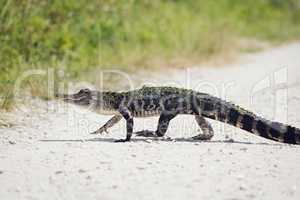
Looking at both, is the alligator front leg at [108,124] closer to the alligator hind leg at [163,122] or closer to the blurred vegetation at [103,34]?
the alligator hind leg at [163,122]

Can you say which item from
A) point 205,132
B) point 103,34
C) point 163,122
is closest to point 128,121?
point 163,122

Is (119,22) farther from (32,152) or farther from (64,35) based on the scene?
(32,152)

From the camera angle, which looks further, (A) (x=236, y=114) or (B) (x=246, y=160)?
(A) (x=236, y=114)

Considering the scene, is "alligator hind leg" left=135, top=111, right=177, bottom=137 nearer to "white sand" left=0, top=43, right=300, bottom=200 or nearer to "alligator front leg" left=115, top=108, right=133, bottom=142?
"white sand" left=0, top=43, right=300, bottom=200

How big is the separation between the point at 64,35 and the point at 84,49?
44 centimetres

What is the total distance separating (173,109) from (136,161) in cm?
119

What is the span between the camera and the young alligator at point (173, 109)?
23.1 feet

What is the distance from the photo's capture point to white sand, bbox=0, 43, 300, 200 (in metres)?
5.50

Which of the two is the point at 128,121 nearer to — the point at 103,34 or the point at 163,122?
the point at 163,122

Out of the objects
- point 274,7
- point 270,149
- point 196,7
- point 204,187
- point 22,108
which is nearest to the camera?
point 204,187

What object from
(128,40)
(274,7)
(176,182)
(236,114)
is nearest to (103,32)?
(128,40)

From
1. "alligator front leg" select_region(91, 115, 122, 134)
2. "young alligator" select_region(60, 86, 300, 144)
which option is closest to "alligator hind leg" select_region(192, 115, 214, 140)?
"young alligator" select_region(60, 86, 300, 144)

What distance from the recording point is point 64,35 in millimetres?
12438

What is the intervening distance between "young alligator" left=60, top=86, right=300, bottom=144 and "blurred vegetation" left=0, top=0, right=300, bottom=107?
1.53m
